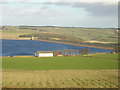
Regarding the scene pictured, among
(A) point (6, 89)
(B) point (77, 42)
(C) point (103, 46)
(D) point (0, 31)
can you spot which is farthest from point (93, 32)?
(A) point (6, 89)

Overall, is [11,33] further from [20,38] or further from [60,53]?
[60,53]

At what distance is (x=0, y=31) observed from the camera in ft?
286

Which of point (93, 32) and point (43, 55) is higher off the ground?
point (93, 32)

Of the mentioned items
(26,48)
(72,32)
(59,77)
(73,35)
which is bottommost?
(59,77)

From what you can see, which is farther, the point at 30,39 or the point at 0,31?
the point at 30,39

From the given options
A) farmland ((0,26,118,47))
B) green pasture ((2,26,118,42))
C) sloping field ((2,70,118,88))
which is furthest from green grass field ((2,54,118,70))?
A: green pasture ((2,26,118,42))

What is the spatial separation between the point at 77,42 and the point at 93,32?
25.2m

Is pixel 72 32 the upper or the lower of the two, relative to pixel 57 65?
upper

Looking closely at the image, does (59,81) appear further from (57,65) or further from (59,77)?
(57,65)

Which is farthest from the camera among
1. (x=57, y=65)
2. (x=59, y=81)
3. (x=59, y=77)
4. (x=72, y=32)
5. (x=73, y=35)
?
(x=72, y=32)

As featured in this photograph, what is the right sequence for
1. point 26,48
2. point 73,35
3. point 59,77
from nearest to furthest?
point 59,77
point 26,48
point 73,35

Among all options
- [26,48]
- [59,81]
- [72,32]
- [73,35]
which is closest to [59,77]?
[59,81]

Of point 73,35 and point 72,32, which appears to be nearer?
point 73,35

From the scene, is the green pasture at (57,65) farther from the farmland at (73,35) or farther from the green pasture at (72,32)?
the green pasture at (72,32)
